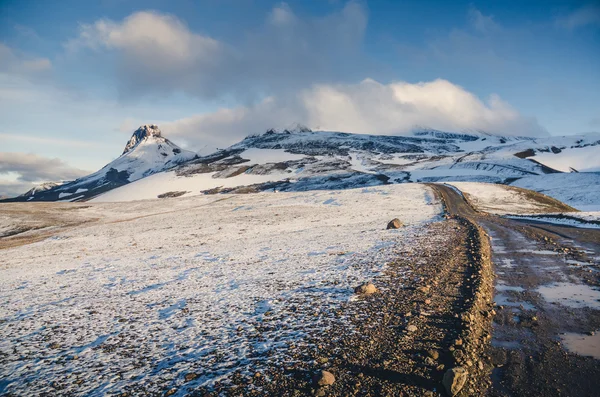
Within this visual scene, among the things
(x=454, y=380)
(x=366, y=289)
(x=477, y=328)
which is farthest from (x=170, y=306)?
(x=477, y=328)

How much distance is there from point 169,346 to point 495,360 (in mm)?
8194

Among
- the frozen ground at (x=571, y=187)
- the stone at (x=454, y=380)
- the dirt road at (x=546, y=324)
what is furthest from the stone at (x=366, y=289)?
the frozen ground at (x=571, y=187)

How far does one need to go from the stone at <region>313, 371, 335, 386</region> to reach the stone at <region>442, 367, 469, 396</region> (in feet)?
7.11

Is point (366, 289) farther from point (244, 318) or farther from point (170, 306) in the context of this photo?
point (170, 306)

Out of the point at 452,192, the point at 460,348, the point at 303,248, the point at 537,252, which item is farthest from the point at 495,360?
the point at 452,192

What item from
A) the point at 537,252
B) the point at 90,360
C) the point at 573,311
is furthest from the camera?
the point at 537,252

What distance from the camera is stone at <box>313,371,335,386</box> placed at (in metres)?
6.22

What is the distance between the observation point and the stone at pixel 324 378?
6.22 m

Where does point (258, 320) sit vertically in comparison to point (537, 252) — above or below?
above

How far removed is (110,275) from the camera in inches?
750

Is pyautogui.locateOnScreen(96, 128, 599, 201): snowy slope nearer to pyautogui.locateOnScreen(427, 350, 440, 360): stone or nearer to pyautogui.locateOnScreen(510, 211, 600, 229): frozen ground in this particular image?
pyautogui.locateOnScreen(510, 211, 600, 229): frozen ground

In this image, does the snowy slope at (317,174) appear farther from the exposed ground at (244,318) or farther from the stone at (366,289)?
the stone at (366,289)

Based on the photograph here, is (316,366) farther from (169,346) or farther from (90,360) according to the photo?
(90,360)

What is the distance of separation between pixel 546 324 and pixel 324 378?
22.8 feet
